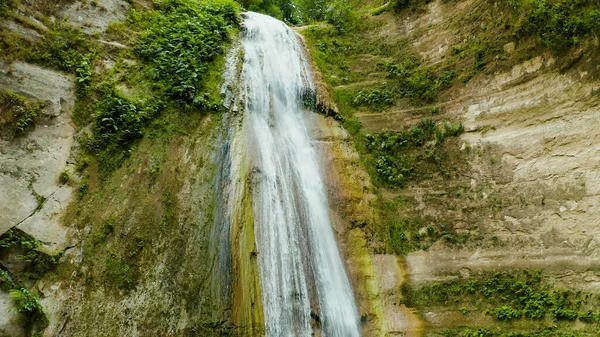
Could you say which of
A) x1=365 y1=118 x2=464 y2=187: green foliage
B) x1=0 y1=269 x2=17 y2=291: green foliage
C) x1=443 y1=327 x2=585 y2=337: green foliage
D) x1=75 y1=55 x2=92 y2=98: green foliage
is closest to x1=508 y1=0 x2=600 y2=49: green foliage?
x1=365 y1=118 x2=464 y2=187: green foliage

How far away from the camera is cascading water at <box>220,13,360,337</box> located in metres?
5.93

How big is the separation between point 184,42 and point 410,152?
19.6 feet

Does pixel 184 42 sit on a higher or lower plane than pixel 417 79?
higher

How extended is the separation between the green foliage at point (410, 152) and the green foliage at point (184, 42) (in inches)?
167

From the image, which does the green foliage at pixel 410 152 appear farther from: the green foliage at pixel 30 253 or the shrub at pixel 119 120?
the green foliage at pixel 30 253

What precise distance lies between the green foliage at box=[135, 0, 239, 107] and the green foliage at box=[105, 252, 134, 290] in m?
3.42

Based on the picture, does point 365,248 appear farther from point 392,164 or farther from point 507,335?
point 507,335

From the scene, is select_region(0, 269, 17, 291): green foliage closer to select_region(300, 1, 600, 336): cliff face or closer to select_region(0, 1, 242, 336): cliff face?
select_region(0, 1, 242, 336): cliff face

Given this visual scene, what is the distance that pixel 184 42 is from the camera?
8789mm

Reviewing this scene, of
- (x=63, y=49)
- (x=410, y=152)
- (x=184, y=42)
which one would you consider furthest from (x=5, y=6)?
(x=410, y=152)

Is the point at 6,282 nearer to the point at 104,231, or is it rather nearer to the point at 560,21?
the point at 104,231

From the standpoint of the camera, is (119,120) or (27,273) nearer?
(27,273)

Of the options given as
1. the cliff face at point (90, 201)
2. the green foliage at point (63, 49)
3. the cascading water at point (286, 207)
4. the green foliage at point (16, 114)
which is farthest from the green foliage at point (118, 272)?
the green foliage at point (63, 49)

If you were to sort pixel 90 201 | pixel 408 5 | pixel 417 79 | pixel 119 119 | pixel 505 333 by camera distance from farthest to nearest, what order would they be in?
pixel 408 5 → pixel 417 79 → pixel 119 119 → pixel 90 201 → pixel 505 333
